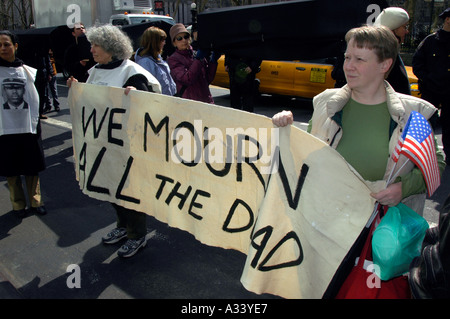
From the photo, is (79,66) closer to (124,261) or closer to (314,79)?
(124,261)

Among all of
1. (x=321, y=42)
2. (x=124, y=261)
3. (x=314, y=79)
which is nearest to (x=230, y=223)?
(x=124, y=261)

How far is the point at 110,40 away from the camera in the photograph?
331 centimetres

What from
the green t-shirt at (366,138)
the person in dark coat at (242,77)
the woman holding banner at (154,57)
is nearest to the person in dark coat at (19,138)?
the woman holding banner at (154,57)

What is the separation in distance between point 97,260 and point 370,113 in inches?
95.8

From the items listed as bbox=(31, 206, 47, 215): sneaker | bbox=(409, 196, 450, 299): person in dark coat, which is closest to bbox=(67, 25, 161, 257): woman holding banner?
bbox=(31, 206, 47, 215): sneaker

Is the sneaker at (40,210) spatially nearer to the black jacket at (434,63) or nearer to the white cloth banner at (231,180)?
the white cloth banner at (231,180)

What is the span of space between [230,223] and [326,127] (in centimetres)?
86

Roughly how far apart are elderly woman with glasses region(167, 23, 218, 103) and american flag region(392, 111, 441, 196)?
116 inches

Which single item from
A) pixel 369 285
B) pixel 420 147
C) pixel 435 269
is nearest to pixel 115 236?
pixel 369 285

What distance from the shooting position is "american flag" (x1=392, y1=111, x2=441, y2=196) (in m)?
1.70

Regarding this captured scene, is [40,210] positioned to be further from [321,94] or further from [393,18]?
[393,18]

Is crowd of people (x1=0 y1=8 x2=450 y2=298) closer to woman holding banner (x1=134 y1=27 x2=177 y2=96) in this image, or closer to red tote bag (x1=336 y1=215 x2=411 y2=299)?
woman holding banner (x1=134 y1=27 x2=177 y2=96)

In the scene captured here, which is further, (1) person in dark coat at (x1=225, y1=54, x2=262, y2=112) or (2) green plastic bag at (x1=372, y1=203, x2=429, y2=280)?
(1) person in dark coat at (x1=225, y1=54, x2=262, y2=112)

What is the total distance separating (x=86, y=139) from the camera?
339 cm
